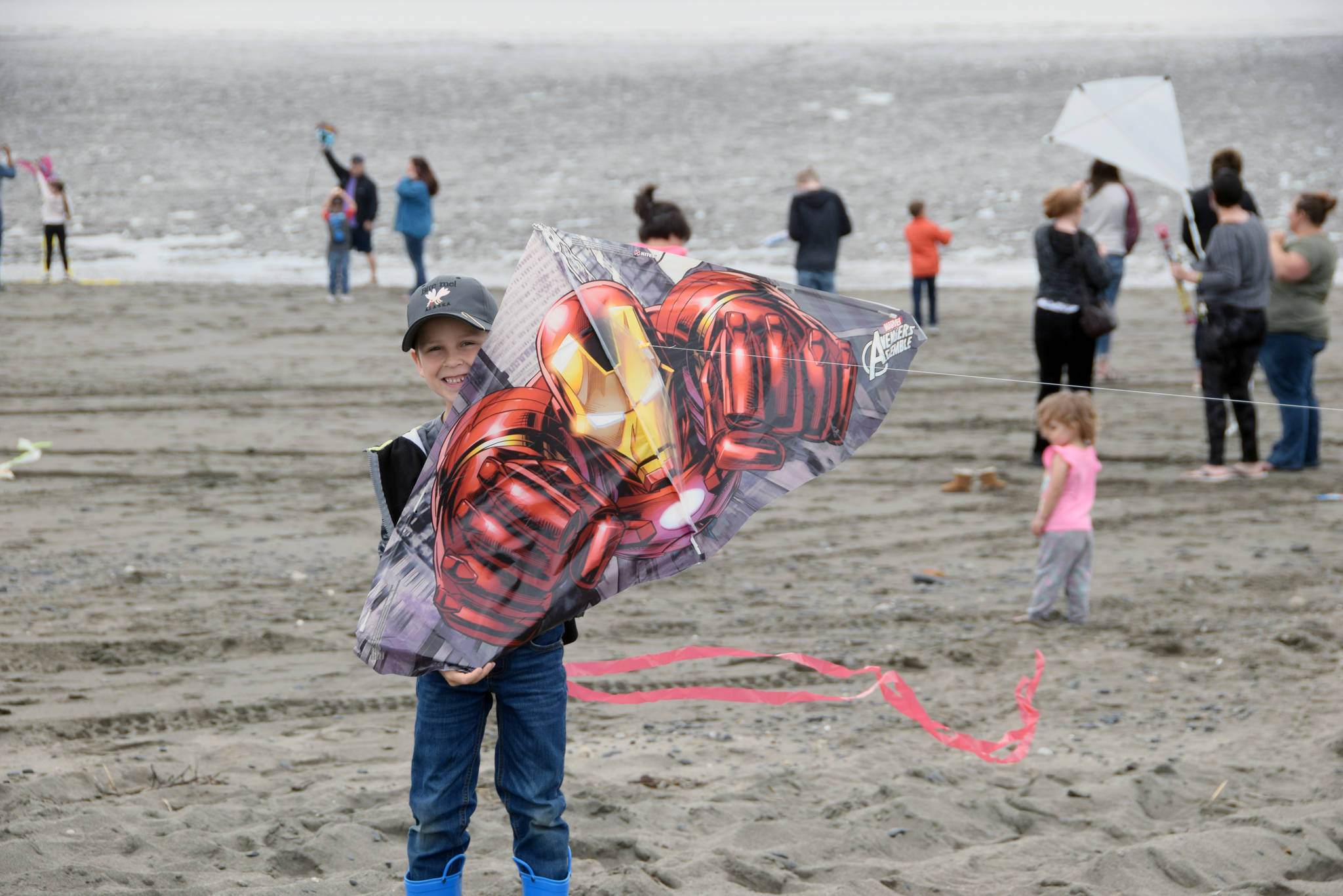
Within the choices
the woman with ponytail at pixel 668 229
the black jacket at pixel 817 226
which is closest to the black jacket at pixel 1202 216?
the black jacket at pixel 817 226

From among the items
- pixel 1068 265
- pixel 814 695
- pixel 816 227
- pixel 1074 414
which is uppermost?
pixel 816 227

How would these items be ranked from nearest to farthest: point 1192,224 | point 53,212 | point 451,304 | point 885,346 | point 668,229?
point 451,304
point 885,346
point 668,229
point 1192,224
point 53,212

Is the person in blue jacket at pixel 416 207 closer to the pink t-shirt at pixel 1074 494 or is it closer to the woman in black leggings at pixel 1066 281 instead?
the woman in black leggings at pixel 1066 281

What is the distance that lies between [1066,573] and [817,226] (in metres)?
6.90

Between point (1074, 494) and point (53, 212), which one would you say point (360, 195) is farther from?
point (1074, 494)

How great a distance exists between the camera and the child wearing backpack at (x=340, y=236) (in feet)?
45.2

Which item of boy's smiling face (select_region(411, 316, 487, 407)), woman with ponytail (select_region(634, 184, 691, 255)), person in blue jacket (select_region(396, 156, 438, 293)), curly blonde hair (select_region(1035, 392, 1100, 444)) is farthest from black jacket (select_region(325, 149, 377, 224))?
boy's smiling face (select_region(411, 316, 487, 407))

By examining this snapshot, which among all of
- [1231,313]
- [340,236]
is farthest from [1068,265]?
[340,236]

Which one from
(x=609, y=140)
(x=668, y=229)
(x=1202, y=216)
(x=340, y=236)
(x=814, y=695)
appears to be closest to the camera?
(x=814, y=695)

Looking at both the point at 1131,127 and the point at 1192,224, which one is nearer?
the point at 1131,127

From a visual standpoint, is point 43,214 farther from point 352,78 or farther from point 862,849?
point 352,78

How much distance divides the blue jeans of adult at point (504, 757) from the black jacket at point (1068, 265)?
619cm

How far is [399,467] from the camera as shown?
2615mm

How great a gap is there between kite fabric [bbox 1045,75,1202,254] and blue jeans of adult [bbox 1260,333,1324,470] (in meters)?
1.14
